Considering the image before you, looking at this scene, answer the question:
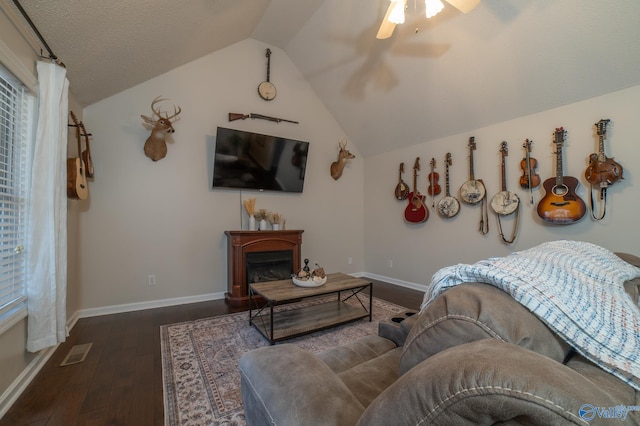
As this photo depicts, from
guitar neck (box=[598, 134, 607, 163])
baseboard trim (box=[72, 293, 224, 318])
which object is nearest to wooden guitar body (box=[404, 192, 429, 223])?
guitar neck (box=[598, 134, 607, 163])

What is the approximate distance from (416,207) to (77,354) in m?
4.18

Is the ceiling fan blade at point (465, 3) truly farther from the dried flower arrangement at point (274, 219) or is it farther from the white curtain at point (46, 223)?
the dried flower arrangement at point (274, 219)

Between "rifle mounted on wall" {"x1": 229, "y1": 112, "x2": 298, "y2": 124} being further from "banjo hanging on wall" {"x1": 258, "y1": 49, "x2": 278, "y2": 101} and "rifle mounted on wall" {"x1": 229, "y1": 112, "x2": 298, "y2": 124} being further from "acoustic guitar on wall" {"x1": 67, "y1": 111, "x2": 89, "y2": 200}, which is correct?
"acoustic guitar on wall" {"x1": 67, "y1": 111, "x2": 89, "y2": 200}

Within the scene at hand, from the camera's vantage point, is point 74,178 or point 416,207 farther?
point 416,207

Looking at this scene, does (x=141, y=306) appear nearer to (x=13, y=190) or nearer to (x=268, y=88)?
(x=13, y=190)

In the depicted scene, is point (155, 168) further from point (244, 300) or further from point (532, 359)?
point (532, 359)

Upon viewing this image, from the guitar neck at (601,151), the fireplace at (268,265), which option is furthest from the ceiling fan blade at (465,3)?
the fireplace at (268,265)

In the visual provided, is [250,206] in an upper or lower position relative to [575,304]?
upper

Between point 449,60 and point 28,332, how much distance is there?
A: 14.4 ft

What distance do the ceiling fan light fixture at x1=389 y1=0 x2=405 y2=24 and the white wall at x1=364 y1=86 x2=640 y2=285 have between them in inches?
84.7

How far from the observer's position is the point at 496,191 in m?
3.40

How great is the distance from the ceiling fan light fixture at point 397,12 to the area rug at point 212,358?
2.67m

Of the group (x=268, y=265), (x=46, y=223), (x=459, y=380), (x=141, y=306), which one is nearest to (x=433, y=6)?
(x=459, y=380)

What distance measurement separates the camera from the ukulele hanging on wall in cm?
252
